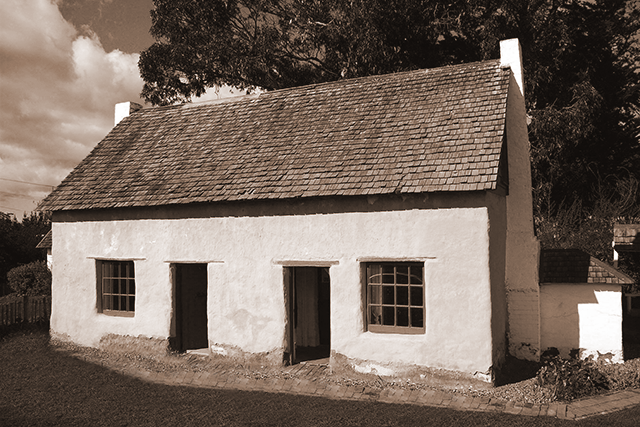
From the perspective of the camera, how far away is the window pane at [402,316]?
393 inches

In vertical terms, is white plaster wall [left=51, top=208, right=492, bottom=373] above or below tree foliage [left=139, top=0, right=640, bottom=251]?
below

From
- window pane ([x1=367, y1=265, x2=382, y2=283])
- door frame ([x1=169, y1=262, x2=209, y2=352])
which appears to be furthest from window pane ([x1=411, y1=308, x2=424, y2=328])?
door frame ([x1=169, y1=262, x2=209, y2=352])

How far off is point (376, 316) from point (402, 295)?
67cm

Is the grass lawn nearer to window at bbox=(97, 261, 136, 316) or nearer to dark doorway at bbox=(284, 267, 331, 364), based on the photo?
window at bbox=(97, 261, 136, 316)

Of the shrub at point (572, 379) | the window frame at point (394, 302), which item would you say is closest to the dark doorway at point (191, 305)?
the window frame at point (394, 302)

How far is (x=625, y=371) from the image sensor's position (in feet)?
32.2

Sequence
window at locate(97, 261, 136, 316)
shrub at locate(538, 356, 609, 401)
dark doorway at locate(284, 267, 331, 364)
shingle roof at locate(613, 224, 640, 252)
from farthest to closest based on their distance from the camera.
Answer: shingle roof at locate(613, 224, 640, 252) → dark doorway at locate(284, 267, 331, 364) → window at locate(97, 261, 136, 316) → shrub at locate(538, 356, 609, 401)

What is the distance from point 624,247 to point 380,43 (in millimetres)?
11301

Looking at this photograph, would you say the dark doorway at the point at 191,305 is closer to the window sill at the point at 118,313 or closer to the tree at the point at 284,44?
the window sill at the point at 118,313

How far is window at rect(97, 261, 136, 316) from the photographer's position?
12617mm

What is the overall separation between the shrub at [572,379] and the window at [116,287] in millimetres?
9417

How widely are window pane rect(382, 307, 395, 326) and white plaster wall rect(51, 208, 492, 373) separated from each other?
39 cm

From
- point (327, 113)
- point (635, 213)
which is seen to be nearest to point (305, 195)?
point (327, 113)

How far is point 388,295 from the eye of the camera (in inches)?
400
